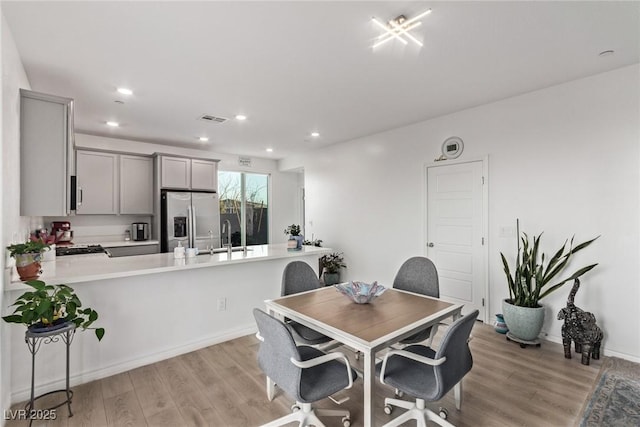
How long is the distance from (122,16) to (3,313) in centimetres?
211

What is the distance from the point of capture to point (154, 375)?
2.58m

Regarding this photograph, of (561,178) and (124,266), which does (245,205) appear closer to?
(124,266)

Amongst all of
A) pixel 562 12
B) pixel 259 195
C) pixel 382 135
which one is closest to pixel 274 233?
pixel 259 195

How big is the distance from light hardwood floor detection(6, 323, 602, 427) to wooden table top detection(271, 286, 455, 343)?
684 mm

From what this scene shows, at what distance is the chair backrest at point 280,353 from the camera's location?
155 centimetres

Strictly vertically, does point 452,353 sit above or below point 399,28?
below

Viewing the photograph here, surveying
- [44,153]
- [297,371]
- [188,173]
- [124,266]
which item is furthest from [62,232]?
[297,371]

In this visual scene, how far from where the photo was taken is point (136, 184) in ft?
17.2

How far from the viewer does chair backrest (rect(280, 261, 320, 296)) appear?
8.77ft

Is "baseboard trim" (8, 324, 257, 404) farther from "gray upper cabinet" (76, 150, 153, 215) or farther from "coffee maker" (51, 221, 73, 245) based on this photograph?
"gray upper cabinet" (76, 150, 153, 215)

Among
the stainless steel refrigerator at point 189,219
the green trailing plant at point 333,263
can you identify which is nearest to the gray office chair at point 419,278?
the green trailing plant at point 333,263

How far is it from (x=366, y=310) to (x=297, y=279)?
2.66ft

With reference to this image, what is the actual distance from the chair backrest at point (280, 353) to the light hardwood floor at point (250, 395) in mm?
602

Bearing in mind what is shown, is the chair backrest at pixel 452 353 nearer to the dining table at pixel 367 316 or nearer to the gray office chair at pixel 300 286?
the dining table at pixel 367 316
